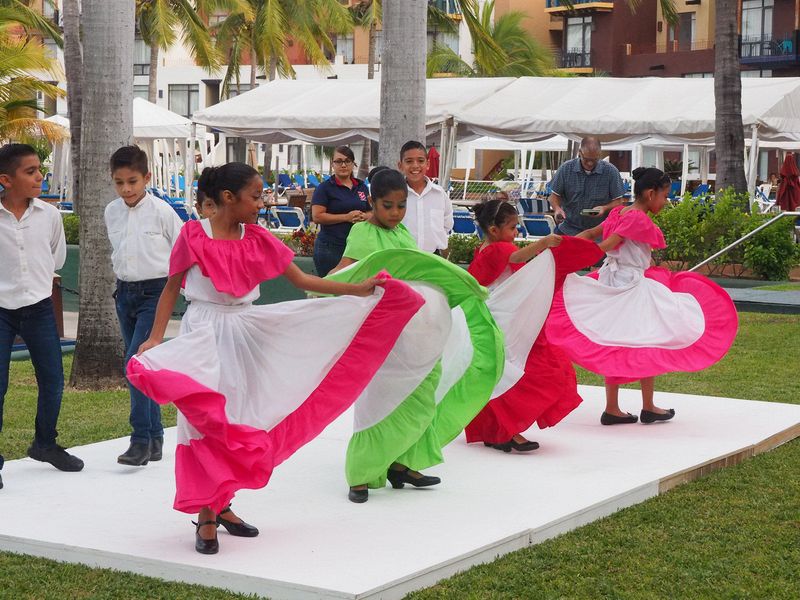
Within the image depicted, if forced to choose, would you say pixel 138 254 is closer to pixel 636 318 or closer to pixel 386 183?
pixel 386 183

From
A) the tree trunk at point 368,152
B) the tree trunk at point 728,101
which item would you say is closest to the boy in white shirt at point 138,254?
the tree trunk at point 728,101

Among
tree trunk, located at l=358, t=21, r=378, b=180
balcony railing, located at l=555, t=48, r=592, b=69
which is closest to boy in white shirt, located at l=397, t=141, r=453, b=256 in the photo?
tree trunk, located at l=358, t=21, r=378, b=180

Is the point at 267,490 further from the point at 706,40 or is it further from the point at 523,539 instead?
the point at 706,40

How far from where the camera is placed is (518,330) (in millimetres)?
→ 7336

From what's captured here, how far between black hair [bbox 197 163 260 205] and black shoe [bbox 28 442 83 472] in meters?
2.04

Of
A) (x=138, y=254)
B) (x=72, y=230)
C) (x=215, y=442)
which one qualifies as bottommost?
(x=215, y=442)

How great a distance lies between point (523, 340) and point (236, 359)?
2.38m

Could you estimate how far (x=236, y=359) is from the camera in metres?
5.39

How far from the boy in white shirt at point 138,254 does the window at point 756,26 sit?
51.0 metres

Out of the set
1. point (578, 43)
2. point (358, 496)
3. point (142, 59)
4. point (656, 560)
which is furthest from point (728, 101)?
point (142, 59)

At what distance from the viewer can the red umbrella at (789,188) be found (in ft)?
71.6

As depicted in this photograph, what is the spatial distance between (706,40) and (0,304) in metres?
53.3

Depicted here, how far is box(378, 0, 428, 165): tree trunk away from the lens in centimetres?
1111

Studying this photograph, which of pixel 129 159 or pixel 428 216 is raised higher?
pixel 129 159
